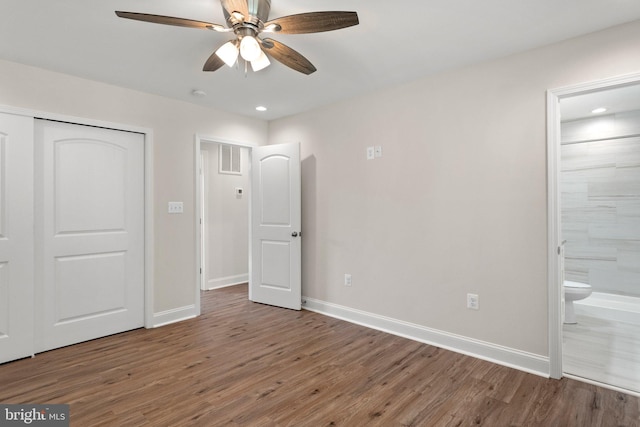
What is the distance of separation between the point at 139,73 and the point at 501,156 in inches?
125

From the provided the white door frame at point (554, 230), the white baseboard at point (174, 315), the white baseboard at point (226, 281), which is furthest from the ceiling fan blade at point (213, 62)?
the white baseboard at point (226, 281)

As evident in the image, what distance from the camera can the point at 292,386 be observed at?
237 cm

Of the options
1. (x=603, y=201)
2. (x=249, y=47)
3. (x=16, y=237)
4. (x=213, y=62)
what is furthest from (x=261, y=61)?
(x=603, y=201)

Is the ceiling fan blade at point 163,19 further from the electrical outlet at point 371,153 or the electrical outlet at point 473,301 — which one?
the electrical outlet at point 473,301

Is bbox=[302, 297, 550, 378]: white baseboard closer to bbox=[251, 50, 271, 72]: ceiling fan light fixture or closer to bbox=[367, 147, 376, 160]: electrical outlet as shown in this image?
bbox=[367, 147, 376, 160]: electrical outlet

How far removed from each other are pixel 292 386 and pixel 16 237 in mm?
2545

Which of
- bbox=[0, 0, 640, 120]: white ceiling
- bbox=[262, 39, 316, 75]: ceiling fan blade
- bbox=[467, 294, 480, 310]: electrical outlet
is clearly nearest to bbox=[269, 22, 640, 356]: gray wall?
bbox=[467, 294, 480, 310]: electrical outlet

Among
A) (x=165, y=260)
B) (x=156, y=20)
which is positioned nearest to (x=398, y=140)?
(x=156, y=20)

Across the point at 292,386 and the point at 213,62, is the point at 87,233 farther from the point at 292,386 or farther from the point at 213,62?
the point at 292,386

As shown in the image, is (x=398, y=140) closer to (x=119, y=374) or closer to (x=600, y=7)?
(x=600, y=7)

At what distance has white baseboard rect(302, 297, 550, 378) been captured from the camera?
101 inches

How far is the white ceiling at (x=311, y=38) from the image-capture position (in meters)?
2.04

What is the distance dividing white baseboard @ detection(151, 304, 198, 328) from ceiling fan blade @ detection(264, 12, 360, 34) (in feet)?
9.94

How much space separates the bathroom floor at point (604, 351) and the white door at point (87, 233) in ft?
13.1
